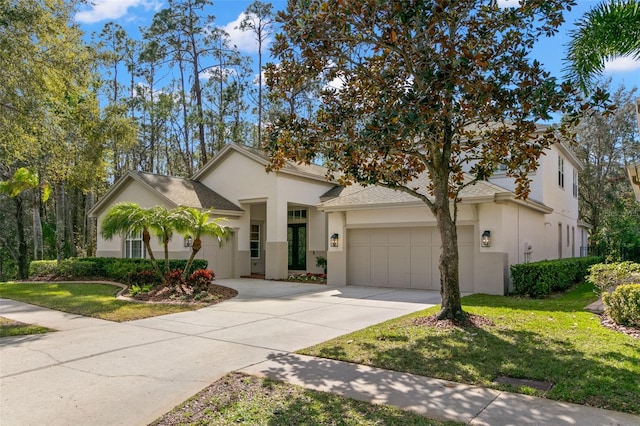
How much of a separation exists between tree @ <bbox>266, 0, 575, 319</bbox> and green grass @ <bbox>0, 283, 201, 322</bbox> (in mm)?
4977

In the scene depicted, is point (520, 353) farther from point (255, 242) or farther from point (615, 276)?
point (255, 242)

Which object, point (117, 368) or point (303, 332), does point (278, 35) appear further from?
point (117, 368)

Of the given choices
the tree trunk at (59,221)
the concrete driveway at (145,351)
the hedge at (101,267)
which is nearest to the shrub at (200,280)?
the concrete driveway at (145,351)

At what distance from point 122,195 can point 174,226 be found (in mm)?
9430

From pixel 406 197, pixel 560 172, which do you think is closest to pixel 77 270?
pixel 406 197

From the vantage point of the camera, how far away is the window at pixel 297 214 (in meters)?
21.8

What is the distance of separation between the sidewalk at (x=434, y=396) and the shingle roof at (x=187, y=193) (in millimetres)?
13738

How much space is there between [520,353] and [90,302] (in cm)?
1058

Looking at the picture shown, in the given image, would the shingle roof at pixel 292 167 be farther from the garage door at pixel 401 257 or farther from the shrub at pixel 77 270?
the shrub at pixel 77 270

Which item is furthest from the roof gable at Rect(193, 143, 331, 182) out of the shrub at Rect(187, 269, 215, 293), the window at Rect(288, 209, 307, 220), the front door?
the shrub at Rect(187, 269, 215, 293)

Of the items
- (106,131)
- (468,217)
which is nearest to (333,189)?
(468,217)

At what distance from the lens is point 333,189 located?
22.1m

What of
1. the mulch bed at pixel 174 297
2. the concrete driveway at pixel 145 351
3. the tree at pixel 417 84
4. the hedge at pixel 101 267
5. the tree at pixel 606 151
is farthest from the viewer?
the tree at pixel 606 151

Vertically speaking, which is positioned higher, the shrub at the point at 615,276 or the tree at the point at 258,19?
the tree at the point at 258,19
